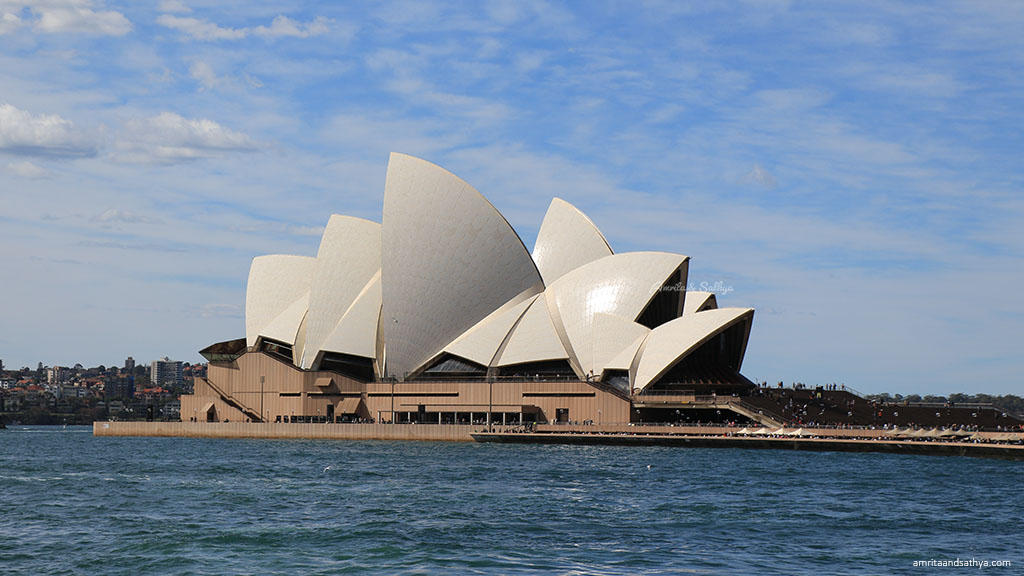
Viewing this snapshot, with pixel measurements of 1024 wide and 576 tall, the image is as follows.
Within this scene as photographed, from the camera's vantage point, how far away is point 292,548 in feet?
77.3

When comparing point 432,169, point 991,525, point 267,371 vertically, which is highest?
point 432,169

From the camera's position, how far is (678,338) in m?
64.4

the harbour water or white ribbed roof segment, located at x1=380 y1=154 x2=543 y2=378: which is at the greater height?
white ribbed roof segment, located at x1=380 y1=154 x2=543 y2=378

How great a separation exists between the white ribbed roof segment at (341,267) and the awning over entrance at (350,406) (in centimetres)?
379

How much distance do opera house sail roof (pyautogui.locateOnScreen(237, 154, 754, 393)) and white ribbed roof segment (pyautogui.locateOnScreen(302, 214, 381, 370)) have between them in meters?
0.06

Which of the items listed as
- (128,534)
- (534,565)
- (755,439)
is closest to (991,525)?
(534,565)

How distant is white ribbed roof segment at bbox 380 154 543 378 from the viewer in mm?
68250

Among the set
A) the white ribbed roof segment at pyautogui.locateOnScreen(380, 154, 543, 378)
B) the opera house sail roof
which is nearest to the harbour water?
the opera house sail roof

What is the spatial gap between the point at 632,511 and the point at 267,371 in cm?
5046

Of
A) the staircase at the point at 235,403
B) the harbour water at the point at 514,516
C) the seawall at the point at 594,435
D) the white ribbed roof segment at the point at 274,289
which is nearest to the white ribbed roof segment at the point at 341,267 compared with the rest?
the white ribbed roof segment at the point at 274,289

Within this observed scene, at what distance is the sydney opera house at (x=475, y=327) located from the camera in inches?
2611

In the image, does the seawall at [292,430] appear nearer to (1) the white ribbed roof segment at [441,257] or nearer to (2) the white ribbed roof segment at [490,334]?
(2) the white ribbed roof segment at [490,334]

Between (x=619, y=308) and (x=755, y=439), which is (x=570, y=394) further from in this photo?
(x=755, y=439)

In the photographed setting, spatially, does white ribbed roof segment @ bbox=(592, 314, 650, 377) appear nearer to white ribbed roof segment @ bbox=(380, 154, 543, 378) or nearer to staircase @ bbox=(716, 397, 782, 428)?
white ribbed roof segment @ bbox=(380, 154, 543, 378)
